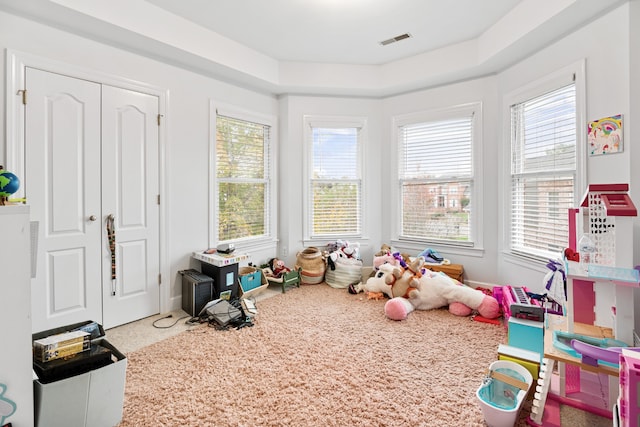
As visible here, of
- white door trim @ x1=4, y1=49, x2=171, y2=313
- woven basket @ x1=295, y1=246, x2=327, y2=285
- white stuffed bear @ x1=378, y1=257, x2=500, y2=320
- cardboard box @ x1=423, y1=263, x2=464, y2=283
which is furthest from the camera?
woven basket @ x1=295, y1=246, x2=327, y2=285

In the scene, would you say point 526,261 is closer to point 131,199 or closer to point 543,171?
point 543,171

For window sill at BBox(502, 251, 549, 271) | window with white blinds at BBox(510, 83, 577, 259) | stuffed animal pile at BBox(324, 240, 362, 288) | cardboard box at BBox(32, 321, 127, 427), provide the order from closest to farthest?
cardboard box at BBox(32, 321, 127, 427) < window with white blinds at BBox(510, 83, 577, 259) < window sill at BBox(502, 251, 549, 271) < stuffed animal pile at BBox(324, 240, 362, 288)

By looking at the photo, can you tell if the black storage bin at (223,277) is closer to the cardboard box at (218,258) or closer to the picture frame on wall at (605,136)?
the cardboard box at (218,258)

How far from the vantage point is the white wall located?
8.77 ft

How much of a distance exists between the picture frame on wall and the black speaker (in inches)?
137

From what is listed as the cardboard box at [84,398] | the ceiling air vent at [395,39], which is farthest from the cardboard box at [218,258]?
the ceiling air vent at [395,39]

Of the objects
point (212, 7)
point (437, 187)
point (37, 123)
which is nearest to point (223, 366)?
point (37, 123)

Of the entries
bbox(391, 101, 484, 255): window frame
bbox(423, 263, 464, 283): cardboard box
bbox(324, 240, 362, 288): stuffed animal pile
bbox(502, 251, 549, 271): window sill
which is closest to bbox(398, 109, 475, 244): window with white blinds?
bbox(391, 101, 484, 255): window frame

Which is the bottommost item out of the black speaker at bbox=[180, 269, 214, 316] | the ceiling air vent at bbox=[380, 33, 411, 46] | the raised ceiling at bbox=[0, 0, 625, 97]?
the black speaker at bbox=[180, 269, 214, 316]

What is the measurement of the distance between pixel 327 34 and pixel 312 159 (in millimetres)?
1558

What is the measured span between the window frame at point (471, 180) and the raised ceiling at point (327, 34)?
14.3 inches

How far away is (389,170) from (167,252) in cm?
294

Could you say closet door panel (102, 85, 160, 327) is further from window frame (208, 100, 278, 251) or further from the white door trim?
window frame (208, 100, 278, 251)

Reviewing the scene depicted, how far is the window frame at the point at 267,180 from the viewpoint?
3537 mm
